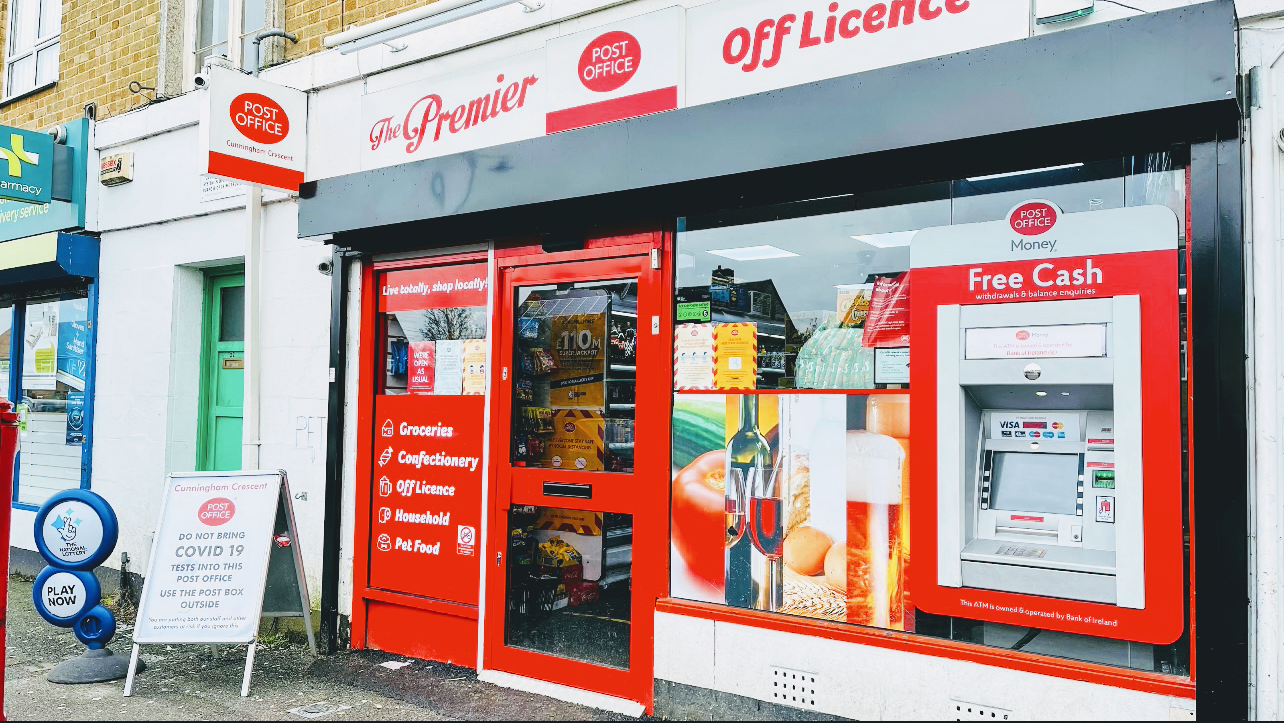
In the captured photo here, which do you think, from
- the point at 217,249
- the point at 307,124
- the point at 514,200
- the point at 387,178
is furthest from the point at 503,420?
the point at 217,249

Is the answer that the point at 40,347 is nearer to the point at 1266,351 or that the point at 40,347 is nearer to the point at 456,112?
the point at 456,112

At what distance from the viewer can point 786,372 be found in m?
4.29

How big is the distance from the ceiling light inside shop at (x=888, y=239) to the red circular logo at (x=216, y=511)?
3744mm

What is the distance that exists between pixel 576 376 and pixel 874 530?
1866mm

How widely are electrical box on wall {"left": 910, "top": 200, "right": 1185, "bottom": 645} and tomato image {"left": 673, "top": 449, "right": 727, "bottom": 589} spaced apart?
97 cm

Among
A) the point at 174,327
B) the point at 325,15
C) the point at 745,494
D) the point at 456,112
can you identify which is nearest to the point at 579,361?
the point at 745,494

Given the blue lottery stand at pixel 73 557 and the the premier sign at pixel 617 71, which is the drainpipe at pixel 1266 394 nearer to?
the the premier sign at pixel 617 71

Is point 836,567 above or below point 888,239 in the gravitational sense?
below

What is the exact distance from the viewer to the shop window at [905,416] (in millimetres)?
3359

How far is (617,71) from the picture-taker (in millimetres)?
4770

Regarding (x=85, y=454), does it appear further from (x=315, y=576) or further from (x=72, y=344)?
(x=315, y=576)

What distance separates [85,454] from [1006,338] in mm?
7352

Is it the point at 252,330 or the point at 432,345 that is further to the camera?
the point at 252,330

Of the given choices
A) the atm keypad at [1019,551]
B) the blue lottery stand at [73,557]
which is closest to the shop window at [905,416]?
the atm keypad at [1019,551]
